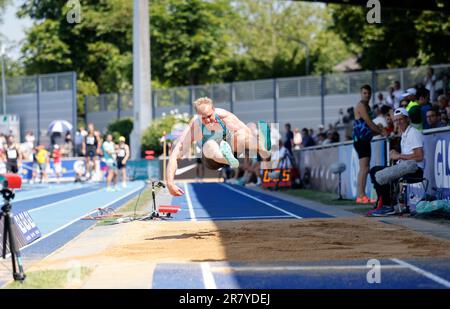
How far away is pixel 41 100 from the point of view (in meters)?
49.3

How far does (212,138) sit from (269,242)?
Result: 1643 millimetres

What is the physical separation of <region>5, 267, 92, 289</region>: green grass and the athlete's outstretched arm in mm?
Result: 2715

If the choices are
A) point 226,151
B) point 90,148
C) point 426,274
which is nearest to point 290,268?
point 426,274

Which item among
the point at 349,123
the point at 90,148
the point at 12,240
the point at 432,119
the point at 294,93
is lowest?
the point at 12,240

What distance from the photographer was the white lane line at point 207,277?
23.4 feet

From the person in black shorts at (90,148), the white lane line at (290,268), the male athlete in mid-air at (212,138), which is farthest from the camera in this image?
the person in black shorts at (90,148)

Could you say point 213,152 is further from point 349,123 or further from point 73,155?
point 73,155

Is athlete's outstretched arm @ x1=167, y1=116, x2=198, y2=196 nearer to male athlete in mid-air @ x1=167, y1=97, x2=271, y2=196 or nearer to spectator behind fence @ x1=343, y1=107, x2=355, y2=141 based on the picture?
male athlete in mid-air @ x1=167, y1=97, x2=271, y2=196

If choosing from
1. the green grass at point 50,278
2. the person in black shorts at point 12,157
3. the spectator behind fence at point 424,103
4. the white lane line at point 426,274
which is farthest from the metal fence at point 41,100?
the white lane line at point 426,274

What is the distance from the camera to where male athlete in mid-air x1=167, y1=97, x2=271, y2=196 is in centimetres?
1086

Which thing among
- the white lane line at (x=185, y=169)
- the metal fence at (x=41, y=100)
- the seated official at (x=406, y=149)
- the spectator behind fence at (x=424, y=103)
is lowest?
the white lane line at (x=185, y=169)

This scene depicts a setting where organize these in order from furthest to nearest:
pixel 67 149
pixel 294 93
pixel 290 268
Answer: pixel 67 149
pixel 294 93
pixel 290 268

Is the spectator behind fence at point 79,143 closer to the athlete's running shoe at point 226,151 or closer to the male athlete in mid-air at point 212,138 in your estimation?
the male athlete in mid-air at point 212,138
